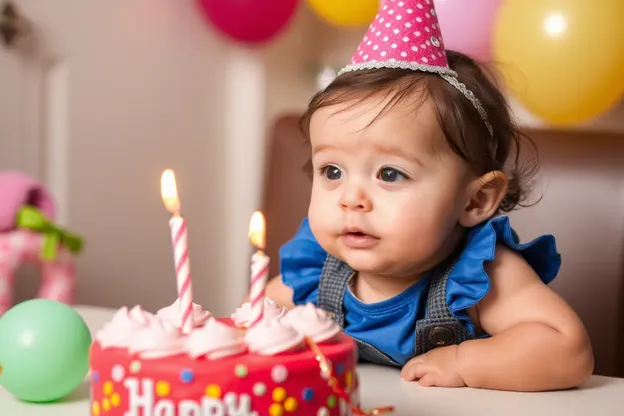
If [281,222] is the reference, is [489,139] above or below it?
above

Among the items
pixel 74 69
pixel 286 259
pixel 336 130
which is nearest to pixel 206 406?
pixel 336 130

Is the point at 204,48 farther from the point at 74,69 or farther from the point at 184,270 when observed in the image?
the point at 184,270

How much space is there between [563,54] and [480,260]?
0.87m

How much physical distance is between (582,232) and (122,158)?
4.68 feet

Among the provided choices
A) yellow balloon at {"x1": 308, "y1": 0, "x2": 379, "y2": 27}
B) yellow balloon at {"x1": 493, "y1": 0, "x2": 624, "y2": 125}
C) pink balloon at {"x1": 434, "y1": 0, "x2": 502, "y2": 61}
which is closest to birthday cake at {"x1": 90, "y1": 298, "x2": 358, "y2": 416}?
yellow balloon at {"x1": 493, "y1": 0, "x2": 624, "y2": 125}

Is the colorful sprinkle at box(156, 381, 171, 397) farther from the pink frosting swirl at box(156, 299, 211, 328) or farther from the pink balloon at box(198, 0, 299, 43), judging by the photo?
the pink balloon at box(198, 0, 299, 43)

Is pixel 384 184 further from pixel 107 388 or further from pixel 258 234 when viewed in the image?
pixel 107 388

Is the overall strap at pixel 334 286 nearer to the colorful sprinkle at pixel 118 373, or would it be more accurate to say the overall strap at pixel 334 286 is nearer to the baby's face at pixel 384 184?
the baby's face at pixel 384 184

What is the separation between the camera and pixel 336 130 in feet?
3.92

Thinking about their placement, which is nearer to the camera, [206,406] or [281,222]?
[206,406]

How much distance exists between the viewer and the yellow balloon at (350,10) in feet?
7.48

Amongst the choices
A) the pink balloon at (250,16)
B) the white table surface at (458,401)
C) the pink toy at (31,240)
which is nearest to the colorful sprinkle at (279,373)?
the white table surface at (458,401)

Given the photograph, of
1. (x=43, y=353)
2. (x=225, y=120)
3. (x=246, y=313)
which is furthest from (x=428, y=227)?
(x=225, y=120)

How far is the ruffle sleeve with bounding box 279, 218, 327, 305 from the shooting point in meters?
1.39
